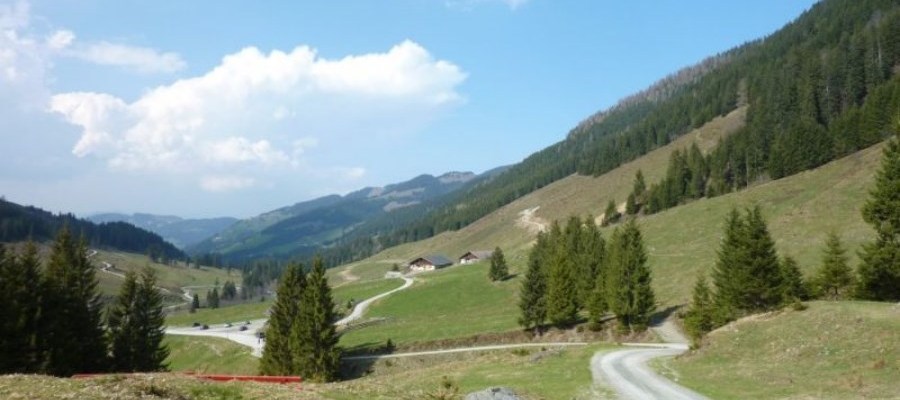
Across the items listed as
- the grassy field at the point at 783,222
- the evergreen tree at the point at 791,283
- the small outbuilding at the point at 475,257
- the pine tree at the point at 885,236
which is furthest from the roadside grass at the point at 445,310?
the pine tree at the point at 885,236

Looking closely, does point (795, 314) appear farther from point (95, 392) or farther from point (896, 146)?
point (95, 392)

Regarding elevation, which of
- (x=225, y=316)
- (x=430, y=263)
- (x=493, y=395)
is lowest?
(x=225, y=316)

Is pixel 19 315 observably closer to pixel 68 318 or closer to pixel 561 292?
pixel 68 318

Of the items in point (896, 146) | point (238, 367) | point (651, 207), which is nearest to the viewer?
point (896, 146)

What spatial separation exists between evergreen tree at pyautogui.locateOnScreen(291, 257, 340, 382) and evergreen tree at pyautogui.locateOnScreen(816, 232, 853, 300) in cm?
4556

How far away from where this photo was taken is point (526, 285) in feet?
225

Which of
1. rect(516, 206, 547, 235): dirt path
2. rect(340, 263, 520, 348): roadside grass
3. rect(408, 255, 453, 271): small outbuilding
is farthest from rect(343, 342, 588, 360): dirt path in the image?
rect(516, 206, 547, 235): dirt path

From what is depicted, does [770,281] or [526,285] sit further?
[526,285]

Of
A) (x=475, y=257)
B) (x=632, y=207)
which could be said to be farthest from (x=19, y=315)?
(x=475, y=257)

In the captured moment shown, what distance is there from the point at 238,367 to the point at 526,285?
40995 mm

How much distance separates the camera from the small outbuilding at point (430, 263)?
179 metres

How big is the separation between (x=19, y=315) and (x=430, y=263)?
141m

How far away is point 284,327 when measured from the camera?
6025cm

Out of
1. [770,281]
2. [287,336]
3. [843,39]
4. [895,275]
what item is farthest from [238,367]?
[843,39]
